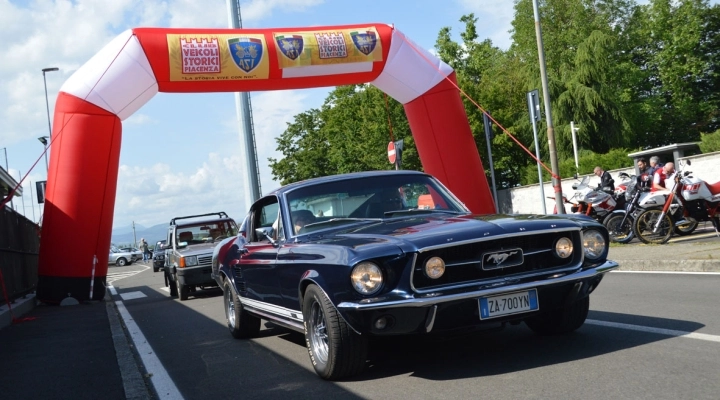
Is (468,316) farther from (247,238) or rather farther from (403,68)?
(403,68)

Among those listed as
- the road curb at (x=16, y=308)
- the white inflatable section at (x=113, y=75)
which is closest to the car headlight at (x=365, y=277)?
the road curb at (x=16, y=308)

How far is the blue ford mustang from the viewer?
537cm

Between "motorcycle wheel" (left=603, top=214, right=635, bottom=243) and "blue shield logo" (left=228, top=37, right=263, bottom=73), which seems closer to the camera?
"motorcycle wheel" (left=603, top=214, right=635, bottom=243)

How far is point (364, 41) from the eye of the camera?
57.4ft

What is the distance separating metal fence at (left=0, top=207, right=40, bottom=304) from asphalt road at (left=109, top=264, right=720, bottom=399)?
24.4ft

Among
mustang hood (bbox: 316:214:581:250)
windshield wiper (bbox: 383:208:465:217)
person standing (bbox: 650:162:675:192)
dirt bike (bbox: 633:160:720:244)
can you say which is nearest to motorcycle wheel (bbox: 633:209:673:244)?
dirt bike (bbox: 633:160:720:244)

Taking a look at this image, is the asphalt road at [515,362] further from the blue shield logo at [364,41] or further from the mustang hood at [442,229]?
the blue shield logo at [364,41]

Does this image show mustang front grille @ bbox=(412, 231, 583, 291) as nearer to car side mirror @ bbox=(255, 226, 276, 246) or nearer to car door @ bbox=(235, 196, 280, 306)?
car door @ bbox=(235, 196, 280, 306)

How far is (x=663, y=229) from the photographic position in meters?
15.1

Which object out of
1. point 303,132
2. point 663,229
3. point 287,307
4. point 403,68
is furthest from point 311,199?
point 303,132

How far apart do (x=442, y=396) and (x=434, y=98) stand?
13.4m

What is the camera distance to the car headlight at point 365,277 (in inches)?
213

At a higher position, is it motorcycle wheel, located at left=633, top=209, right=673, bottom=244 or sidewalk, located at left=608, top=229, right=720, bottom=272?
motorcycle wheel, located at left=633, top=209, right=673, bottom=244

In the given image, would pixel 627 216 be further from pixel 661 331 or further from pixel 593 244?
pixel 593 244
